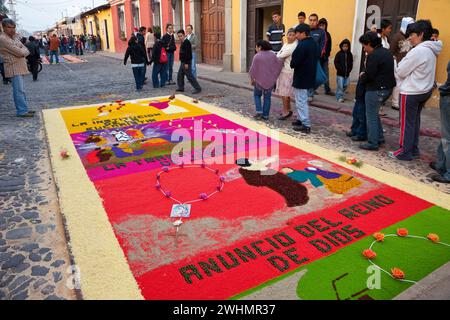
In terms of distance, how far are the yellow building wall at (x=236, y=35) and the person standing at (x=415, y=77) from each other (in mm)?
9807

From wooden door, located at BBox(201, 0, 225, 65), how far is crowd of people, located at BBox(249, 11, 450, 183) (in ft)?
25.5

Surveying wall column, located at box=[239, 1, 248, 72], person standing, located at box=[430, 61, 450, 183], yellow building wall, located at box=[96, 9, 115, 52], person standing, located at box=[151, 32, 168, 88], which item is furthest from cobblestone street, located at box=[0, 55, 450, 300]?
yellow building wall, located at box=[96, 9, 115, 52]

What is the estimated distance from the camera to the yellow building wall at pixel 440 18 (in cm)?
696

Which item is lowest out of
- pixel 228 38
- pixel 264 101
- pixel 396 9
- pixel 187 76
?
pixel 264 101

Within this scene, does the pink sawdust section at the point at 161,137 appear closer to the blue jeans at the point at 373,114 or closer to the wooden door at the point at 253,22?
the blue jeans at the point at 373,114

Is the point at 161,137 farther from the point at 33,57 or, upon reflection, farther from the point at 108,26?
the point at 108,26

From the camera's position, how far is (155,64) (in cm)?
1070

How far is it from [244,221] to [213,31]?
14103mm

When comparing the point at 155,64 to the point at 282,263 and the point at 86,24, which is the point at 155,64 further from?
the point at 86,24

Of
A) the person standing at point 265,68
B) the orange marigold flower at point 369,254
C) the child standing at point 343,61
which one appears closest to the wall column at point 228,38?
the child standing at point 343,61

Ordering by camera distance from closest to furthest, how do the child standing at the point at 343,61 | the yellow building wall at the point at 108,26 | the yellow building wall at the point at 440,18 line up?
the yellow building wall at the point at 440,18 < the child standing at the point at 343,61 < the yellow building wall at the point at 108,26

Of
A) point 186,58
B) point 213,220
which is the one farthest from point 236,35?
point 213,220

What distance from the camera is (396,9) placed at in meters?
7.96
